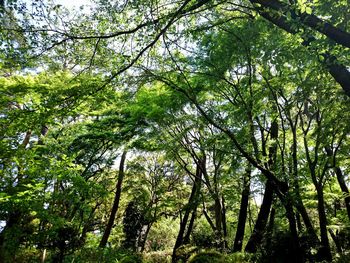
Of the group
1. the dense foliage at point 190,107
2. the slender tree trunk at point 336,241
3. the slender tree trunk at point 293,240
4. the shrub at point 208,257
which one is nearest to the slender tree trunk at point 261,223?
the dense foliage at point 190,107

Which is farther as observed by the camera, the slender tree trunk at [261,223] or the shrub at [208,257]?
the slender tree trunk at [261,223]

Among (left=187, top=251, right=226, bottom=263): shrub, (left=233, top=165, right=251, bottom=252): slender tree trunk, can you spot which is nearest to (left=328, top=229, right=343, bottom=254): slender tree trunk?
(left=233, top=165, right=251, bottom=252): slender tree trunk

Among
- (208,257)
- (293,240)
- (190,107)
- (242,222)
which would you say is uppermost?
(190,107)

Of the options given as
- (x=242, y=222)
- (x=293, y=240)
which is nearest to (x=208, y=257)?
(x=242, y=222)

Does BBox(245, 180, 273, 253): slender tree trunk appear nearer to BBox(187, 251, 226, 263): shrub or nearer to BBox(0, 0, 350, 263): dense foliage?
BBox(0, 0, 350, 263): dense foliage

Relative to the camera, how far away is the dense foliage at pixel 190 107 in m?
4.47

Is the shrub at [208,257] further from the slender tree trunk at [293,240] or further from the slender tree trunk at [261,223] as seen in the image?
the slender tree trunk at [293,240]

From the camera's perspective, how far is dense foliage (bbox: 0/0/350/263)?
14.7 feet

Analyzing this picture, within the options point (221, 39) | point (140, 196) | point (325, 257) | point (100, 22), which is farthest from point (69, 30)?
point (140, 196)

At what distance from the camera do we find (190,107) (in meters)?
11.3

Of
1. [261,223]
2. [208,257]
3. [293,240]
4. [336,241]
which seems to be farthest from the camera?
[336,241]

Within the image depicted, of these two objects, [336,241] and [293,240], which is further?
[336,241]

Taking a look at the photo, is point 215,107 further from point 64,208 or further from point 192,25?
point 64,208

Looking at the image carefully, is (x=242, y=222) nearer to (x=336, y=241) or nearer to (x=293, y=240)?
(x=293, y=240)
